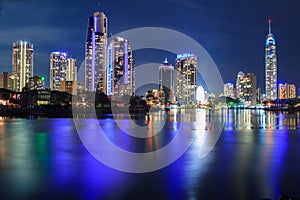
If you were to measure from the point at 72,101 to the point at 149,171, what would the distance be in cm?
14048

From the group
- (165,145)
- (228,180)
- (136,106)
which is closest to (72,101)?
(136,106)

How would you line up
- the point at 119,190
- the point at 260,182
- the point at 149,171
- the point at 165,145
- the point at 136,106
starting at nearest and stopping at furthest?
the point at 119,190 < the point at 260,182 < the point at 149,171 < the point at 165,145 < the point at 136,106

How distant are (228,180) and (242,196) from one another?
2087 millimetres

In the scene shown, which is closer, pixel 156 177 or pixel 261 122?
pixel 156 177

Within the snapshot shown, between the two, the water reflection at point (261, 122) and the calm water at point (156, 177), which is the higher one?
the water reflection at point (261, 122)

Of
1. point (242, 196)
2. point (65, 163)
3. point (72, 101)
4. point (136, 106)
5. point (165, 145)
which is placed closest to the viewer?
point (242, 196)

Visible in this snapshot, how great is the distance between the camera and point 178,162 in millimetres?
16031

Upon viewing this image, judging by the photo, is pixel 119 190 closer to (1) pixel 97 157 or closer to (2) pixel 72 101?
(1) pixel 97 157

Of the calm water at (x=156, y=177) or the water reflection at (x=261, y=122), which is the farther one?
the water reflection at (x=261, y=122)

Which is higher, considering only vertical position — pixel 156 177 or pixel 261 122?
pixel 261 122

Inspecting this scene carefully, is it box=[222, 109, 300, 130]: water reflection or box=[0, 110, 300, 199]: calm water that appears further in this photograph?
box=[222, 109, 300, 130]: water reflection

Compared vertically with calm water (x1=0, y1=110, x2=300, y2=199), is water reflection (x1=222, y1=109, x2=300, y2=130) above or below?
above

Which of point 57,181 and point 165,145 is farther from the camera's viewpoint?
point 165,145

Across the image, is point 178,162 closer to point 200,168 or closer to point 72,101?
point 200,168
